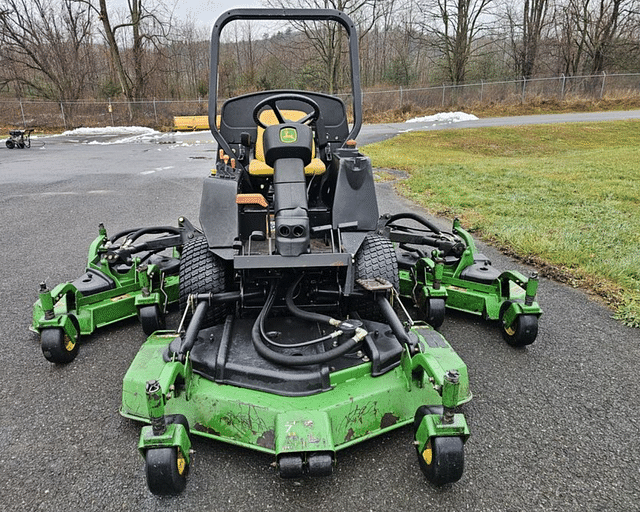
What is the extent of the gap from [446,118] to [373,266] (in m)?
24.9

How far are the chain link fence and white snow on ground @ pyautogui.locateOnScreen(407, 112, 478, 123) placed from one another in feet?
11.1

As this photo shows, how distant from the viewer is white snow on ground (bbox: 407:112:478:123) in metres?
25.1

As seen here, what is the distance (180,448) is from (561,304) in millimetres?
3465

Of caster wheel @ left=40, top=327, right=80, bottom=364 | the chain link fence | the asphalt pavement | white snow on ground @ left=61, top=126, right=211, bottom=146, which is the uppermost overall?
the chain link fence

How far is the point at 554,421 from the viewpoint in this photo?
104 inches

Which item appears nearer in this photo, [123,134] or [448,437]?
[448,437]

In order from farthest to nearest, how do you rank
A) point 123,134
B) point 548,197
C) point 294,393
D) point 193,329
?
point 123,134 < point 548,197 < point 193,329 < point 294,393

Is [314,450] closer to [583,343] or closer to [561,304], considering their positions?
[583,343]

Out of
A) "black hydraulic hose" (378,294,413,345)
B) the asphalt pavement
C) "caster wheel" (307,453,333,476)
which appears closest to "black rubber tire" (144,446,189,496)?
the asphalt pavement

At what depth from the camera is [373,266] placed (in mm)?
3168

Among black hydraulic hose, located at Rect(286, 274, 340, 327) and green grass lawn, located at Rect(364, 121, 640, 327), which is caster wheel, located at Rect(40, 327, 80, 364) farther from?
green grass lawn, located at Rect(364, 121, 640, 327)

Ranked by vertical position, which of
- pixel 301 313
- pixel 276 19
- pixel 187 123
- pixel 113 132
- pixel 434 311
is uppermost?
pixel 276 19

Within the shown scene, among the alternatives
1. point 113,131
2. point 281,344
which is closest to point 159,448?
point 281,344

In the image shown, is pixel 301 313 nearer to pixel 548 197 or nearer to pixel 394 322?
pixel 394 322
